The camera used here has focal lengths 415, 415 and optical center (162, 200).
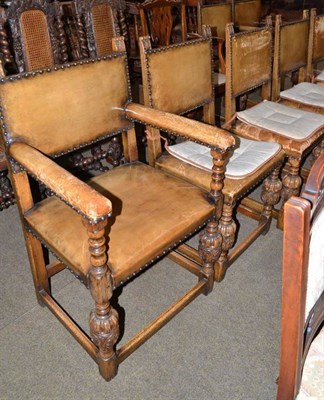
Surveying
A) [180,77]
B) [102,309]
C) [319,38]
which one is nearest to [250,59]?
[180,77]

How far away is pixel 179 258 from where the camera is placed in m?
1.81

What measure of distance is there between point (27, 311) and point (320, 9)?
A: 6.24m

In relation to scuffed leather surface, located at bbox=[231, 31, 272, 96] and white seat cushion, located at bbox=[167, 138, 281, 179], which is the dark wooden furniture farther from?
white seat cushion, located at bbox=[167, 138, 281, 179]

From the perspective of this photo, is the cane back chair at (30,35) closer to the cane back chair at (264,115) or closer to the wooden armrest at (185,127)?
the wooden armrest at (185,127)

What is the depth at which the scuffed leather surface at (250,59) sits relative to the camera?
6.64ft

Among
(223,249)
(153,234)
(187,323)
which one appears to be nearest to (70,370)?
(187,323)

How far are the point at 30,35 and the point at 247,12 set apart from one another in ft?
6.80

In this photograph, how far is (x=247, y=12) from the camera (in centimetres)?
320

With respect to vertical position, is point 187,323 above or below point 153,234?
below

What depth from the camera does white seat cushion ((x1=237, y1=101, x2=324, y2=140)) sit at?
1948 millimetres

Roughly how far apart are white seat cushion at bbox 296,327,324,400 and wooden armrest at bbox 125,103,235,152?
66 centimetres

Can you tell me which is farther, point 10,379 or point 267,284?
point 267,284

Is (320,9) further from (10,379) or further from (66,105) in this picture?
(10,379)

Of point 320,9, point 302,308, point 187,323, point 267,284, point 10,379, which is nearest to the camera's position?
point 302,308
